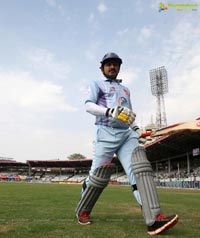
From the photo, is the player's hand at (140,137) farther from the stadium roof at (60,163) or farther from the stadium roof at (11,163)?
the stadium roof at (11,163)

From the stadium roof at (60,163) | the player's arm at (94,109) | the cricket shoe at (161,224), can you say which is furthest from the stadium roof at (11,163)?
the cricket shoe at (161,224)

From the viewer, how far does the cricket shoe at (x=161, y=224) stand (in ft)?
12.1

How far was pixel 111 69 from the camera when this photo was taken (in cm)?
486

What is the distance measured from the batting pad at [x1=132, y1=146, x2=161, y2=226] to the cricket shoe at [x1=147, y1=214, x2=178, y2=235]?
54mm

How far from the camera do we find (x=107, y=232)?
3801 mm

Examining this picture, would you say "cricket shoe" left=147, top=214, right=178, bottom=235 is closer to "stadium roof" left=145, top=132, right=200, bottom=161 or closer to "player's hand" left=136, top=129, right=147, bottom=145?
"player's hand" left=136, top=129, right=147, bottom=145

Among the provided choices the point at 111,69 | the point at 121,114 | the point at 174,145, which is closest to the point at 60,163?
the point at 174,145

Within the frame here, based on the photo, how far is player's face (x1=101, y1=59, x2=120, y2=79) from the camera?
4.84 m

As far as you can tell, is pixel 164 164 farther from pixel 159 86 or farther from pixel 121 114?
pixel 121 114

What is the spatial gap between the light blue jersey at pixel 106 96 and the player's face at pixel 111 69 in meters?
0.10

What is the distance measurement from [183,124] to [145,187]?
29.0m

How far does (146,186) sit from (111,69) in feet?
6.19

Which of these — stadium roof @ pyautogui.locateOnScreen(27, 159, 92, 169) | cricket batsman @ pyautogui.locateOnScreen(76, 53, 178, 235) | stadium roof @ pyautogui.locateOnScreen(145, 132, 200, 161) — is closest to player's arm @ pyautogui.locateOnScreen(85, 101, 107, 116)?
cricket batsman @ pyautogui.locateOnScreen(76, 53, 178, 235)

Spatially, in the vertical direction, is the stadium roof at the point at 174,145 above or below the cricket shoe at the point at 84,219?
above
